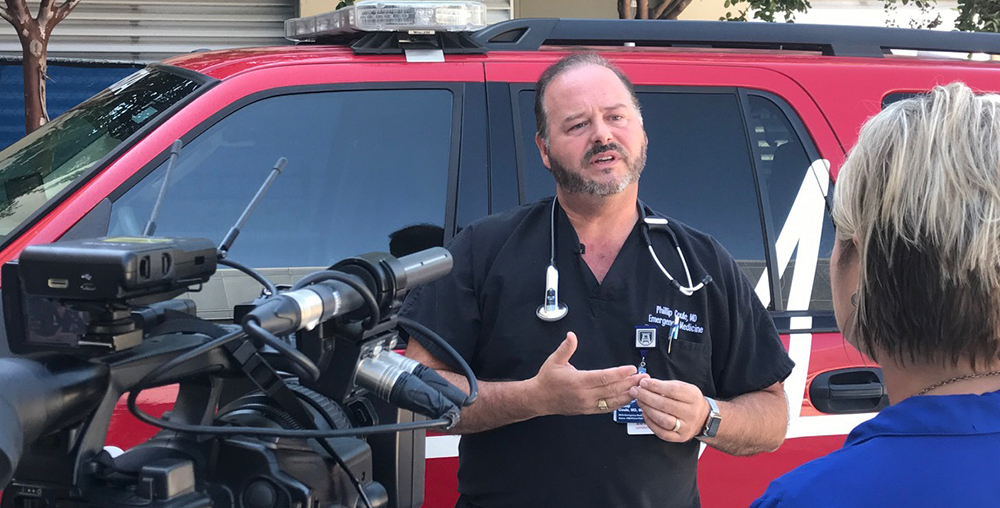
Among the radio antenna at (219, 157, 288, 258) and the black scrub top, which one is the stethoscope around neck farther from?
the radio antenna at (219, 157, 288, 258)

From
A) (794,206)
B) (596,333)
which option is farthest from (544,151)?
(794,206)

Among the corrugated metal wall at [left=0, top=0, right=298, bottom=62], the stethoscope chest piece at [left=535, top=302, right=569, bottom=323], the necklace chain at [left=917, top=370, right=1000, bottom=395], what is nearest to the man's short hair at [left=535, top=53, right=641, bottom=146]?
the stethoscope chest piece at [left=535, top=302, right=569, bottom=323]

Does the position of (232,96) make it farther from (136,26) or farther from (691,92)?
(136,26)

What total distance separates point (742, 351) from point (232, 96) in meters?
1.49

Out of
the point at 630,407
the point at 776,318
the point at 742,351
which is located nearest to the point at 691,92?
the point at 776,318

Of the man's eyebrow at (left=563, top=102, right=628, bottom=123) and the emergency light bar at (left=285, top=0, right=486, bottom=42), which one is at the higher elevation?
the emergency light bar at (left=285, top=0, right=486, bottom=42)

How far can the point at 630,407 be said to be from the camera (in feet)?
7.73

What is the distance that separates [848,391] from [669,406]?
1.11 metres

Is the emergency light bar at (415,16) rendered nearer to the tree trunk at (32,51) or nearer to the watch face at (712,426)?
the watch face at (712,426)

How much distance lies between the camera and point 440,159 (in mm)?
2971

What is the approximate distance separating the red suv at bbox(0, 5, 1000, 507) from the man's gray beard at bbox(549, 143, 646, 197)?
442 millimetres

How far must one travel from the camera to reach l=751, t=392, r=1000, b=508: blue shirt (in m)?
1.22

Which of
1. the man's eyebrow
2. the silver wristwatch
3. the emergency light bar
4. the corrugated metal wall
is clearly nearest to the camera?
the silver wristwatch

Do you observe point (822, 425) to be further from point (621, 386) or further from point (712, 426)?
point (621, 386)
